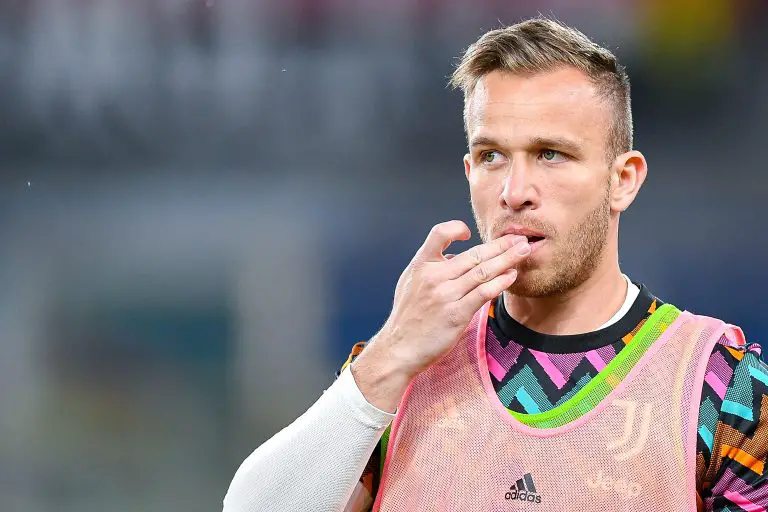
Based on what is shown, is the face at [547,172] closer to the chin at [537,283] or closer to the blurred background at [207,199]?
the chin at [537,283]

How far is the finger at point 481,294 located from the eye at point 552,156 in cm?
18

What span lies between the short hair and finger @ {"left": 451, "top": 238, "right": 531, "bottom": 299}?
0.21 meters

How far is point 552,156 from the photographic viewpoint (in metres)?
1.37

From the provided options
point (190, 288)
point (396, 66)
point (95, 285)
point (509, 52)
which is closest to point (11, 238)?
point (95, 285)

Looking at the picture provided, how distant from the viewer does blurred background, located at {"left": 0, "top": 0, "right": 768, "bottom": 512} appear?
266cm

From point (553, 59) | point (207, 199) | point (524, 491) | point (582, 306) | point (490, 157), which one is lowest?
point (524, 491)

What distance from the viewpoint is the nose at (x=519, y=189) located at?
1343mm

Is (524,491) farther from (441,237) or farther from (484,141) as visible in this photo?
(484,141)

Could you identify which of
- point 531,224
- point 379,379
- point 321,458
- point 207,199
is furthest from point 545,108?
point 207,199

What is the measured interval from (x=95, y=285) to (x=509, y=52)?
1709 millimetres

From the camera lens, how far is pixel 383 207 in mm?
2678

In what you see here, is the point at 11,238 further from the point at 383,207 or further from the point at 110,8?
the point at 383,207

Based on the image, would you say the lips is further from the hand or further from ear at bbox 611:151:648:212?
ear at bbox 611:151:648:212

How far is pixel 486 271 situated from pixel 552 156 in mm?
191
